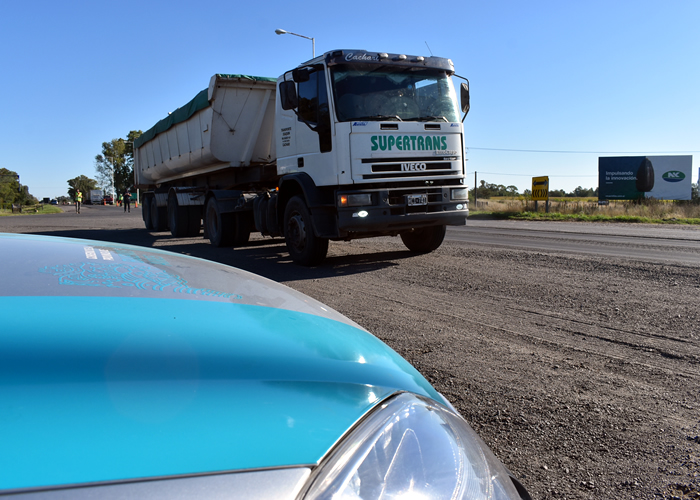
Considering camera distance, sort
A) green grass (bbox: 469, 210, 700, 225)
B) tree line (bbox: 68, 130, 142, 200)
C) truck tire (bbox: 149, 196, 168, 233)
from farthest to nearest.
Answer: tree line (bbox: 68, 130, 142, 200) → green grass (bbox: 469, 210, 700, 225) → truck tire (bbox: 149, 196, 168, 233)

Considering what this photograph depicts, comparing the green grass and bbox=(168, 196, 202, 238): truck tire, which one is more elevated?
bbox=(168, 196, 202, 238): truck tire

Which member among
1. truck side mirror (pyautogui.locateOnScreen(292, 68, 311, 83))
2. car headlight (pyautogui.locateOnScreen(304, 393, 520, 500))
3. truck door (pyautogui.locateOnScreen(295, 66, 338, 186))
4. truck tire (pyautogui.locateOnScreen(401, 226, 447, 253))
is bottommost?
truck tire (pyautogui.locateOnScreen(401, 226, 447, 253))

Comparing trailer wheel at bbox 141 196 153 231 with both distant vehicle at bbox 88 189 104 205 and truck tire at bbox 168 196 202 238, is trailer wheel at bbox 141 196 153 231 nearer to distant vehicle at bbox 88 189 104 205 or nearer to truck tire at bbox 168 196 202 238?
truck tire at bbox 168 196 202 238

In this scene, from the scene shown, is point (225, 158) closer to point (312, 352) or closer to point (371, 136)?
point (371, 136)

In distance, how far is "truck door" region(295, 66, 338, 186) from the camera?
830 cm

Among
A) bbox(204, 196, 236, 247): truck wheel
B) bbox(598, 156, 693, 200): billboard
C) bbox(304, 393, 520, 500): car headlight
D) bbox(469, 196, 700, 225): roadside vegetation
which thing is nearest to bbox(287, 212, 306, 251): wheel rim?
bbox(204, 196, 236, 247): truck wheel

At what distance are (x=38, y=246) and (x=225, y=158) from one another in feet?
35.1

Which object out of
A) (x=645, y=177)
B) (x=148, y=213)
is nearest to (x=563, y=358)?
(x=148, y=213)

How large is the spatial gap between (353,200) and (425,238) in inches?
95.6

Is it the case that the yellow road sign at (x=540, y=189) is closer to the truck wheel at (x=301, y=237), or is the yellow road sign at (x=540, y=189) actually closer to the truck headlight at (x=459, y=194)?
the truck headlight at (x=459, y=194)

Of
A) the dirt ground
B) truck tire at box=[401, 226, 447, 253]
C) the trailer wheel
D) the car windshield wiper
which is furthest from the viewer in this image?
the trailer wheel

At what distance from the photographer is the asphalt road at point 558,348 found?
2.47m

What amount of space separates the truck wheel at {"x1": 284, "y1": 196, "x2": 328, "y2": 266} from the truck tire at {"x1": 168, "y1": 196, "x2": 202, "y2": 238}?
655 centimetres

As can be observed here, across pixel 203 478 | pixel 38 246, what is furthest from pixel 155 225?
pixel 203 478
